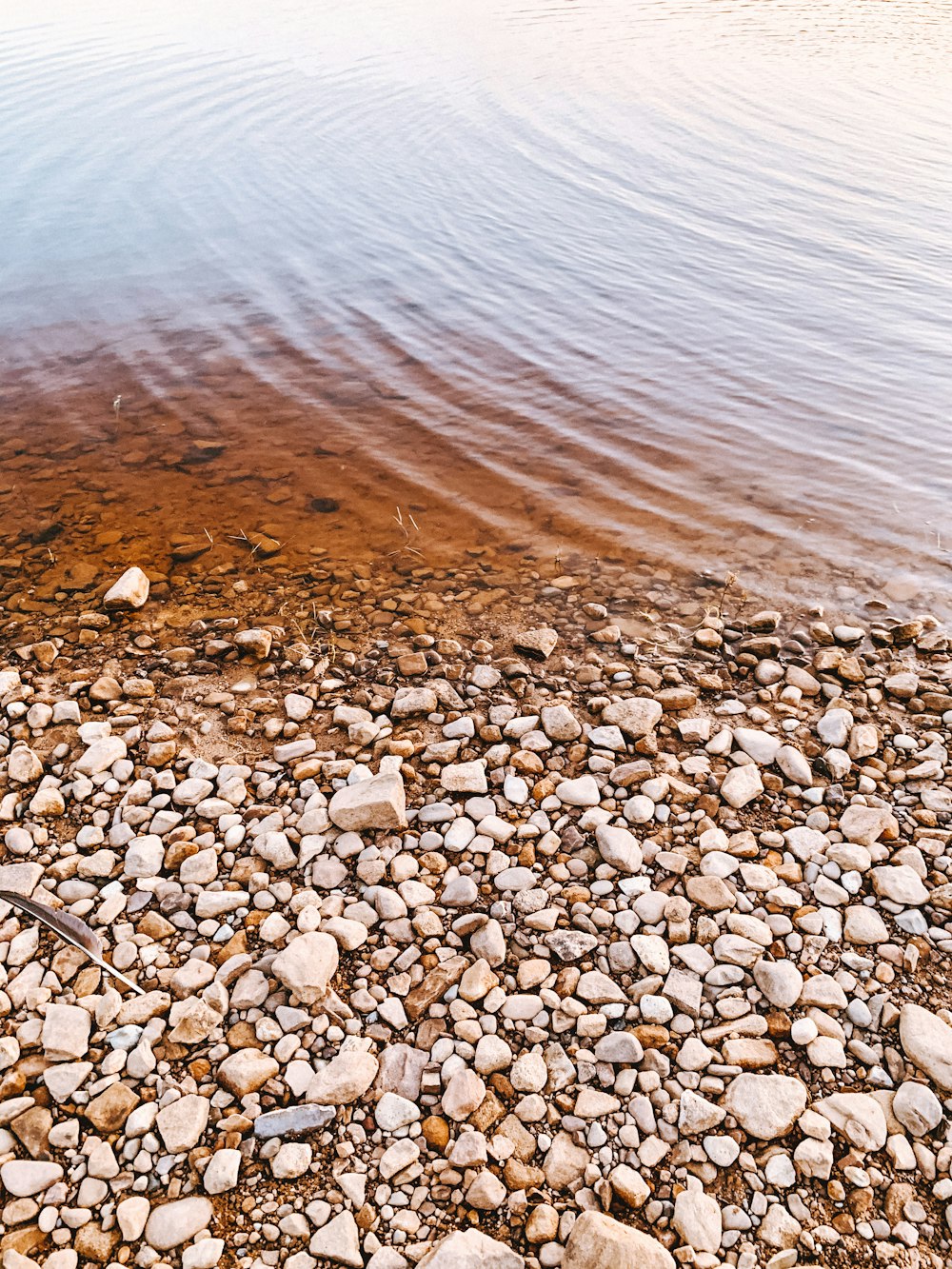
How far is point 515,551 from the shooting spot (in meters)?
6.33

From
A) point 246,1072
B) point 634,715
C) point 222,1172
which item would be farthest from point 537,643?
point 222,1172

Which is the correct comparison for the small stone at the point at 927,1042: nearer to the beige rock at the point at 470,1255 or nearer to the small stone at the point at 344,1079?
the beige rock at the point at 470,1255

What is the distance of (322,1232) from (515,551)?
4.41 m

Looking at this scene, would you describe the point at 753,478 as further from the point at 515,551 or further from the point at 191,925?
the point at 191,925

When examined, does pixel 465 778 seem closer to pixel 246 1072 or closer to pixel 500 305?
pixel 246 1072

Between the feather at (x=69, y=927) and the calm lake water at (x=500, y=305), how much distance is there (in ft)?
11.4

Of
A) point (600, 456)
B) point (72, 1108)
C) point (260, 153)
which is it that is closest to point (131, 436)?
point (600, 456)

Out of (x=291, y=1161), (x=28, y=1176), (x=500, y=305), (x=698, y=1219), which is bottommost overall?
(x=698, y=1219)

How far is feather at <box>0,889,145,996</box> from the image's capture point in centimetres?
355

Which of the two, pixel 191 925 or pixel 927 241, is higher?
pixel 927 241

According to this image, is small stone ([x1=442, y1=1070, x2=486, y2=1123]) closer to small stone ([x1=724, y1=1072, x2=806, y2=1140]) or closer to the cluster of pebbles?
the cluster of pebbles

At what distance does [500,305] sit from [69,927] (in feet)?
27.3

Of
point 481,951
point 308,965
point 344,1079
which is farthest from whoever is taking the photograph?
point 481,951

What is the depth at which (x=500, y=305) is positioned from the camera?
32.8ft
